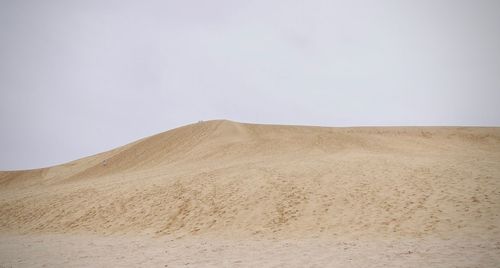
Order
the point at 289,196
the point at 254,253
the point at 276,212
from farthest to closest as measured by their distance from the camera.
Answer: the point at 289,196 → the point at 276,212 → the point at 254,253

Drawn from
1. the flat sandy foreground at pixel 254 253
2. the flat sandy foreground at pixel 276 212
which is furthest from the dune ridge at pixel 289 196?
the flat sandy foreground at pixel 254 253

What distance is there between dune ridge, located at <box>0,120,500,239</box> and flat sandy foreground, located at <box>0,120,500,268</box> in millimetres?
64

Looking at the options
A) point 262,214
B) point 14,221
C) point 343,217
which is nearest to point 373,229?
point 343,217

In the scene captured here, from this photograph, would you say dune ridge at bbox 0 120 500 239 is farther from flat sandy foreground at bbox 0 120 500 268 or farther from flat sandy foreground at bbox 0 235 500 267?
flat sandy foreground at bbox 0 235 500 267

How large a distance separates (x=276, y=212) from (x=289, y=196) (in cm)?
132

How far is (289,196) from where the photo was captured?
13.4 metres

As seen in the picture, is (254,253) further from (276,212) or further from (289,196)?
(289,196)

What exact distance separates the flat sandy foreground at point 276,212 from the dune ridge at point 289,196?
2.5 inches

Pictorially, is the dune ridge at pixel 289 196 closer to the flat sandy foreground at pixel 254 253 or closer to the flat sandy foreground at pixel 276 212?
the flat sandy foreground at pixel 276 212

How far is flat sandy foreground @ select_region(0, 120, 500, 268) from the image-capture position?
8.19 meters

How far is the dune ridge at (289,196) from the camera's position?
10.8 m

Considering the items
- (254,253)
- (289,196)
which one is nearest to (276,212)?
(289,196)

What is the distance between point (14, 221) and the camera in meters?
15.6

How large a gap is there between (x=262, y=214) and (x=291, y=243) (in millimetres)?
2895
